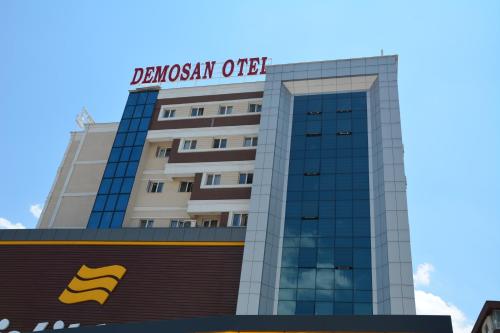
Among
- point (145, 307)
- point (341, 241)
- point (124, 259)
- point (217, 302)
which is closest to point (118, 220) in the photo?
point (124, 259)

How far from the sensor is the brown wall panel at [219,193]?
44719 millimetres

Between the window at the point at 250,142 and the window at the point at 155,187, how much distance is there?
9461 mm

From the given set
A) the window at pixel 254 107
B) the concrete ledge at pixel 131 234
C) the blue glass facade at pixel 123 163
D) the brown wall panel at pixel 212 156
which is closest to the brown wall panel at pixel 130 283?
the concrete ledge at pixel 131 234

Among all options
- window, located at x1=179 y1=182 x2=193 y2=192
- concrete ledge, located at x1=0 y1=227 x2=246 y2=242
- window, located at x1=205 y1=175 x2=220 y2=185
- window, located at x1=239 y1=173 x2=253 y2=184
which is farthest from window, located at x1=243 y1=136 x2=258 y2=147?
concrete ledge, located at x1=0 y1=227 x2=246 y2=242

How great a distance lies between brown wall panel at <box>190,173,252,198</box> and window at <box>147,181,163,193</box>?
476cm

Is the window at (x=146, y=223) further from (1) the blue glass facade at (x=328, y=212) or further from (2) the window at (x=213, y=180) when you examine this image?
(1) the blue glass facade at (x=328, y=212)

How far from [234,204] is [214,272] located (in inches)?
291

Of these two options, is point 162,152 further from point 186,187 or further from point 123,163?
point 186,187

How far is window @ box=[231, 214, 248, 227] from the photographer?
144 feet

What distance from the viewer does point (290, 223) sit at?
41.7 m

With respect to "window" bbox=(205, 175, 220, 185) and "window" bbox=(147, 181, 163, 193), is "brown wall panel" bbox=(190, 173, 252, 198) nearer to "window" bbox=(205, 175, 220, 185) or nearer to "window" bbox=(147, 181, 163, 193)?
"window" bbox=(205, 175, 220, 185)

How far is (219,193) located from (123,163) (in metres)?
11.9

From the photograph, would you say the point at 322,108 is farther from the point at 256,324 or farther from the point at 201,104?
the point at 256,324

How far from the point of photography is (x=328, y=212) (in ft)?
136
